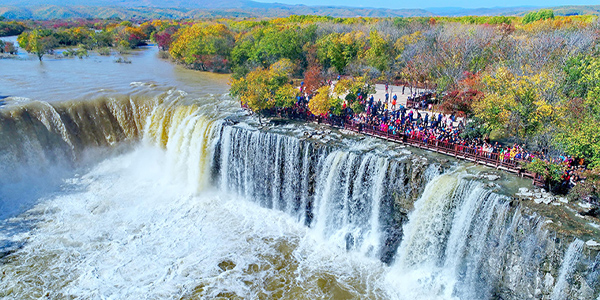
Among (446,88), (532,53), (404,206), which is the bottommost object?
(404,206)

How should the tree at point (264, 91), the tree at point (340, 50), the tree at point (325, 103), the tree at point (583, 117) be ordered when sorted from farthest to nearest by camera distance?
the tree at point (340, 50)
the tree at point (264, 91)
the tree at point (325, 103)
the tree at point (583, 117)

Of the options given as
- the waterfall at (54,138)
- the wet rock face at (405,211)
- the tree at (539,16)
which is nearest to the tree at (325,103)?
the wet rock face at (405,211)

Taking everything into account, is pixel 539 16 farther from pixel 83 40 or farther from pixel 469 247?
pixel 83 40

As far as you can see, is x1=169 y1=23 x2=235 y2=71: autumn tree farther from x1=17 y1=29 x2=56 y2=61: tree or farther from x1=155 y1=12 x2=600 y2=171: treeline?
x1=17 y1=29 x2=56 y2=61: tree

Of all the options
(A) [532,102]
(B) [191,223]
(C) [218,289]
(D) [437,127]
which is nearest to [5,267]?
(B) [191,223]

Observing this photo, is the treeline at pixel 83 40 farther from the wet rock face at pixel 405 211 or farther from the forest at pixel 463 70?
the wet rock face at pixel 405 211

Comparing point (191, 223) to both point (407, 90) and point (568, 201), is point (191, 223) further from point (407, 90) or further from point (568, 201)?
point (407, 90)
